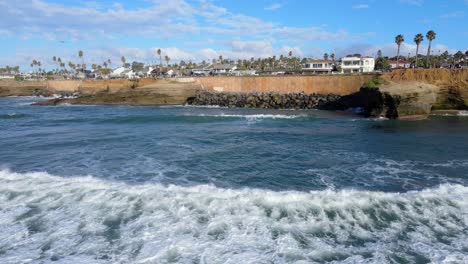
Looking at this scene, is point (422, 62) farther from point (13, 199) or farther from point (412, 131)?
point (13, 199)

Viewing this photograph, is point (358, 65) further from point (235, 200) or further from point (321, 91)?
point (235, 200)

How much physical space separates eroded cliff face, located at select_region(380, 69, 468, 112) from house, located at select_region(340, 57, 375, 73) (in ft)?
76.8

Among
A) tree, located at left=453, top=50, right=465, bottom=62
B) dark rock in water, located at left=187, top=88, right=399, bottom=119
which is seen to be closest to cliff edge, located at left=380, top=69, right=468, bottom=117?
dark rock in water, located at left=187, top=88, right=399, bottom=119

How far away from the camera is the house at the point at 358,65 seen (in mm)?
67188

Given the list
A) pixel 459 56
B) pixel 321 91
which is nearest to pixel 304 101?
pixel 321 91

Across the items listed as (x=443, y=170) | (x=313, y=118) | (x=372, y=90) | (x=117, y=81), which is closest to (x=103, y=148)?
(x=443, y=170)

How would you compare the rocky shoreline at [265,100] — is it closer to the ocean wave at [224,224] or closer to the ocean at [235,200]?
the ocean at [235,200]

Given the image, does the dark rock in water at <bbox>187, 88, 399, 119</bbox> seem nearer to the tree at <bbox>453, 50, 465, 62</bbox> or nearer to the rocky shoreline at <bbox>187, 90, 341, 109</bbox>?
the rocky shoreline at <bbox>187, 90, 341, 109</bbox>

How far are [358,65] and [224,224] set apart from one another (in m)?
66.2

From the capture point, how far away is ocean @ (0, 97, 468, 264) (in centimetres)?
766

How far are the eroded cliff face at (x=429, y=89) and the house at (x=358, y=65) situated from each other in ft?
76.8

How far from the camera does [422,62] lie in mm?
79375

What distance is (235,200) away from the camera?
35.1 ft

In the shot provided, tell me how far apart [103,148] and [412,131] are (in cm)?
2174
